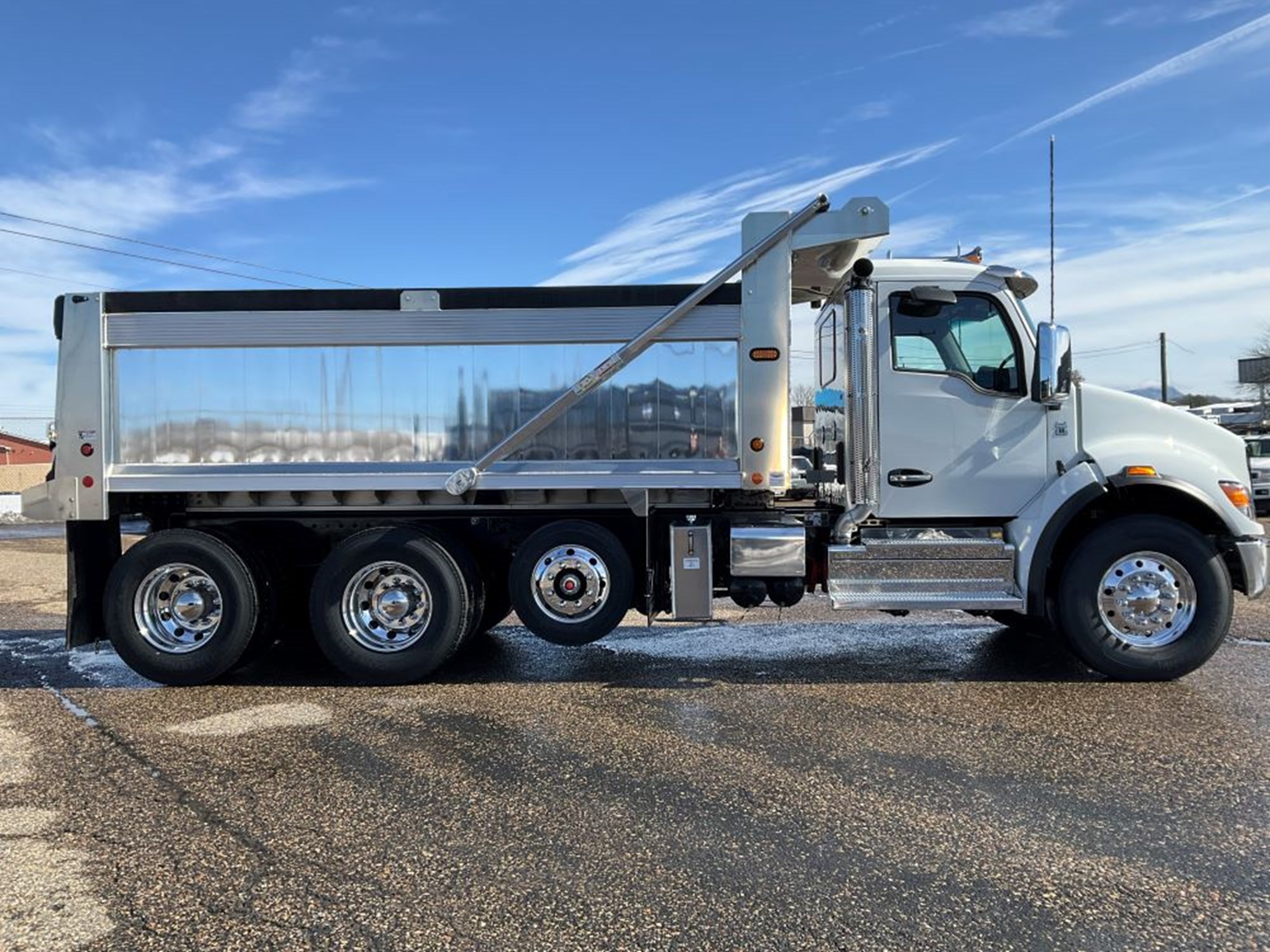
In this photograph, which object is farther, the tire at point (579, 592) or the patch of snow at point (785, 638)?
the patch of snow at point (785, 638)

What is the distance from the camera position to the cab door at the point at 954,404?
252 inches

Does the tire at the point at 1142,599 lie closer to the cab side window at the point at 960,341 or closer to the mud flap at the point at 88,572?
the cab side window at the point at 960,341

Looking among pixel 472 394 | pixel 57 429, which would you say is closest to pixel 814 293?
pixel 472 394

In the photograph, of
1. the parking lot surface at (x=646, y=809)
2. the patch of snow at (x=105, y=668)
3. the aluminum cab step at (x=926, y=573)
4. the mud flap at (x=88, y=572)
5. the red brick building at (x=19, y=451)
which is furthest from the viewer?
the red brick building at (x=19, y=451)

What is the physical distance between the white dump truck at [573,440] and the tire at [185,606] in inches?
0.7

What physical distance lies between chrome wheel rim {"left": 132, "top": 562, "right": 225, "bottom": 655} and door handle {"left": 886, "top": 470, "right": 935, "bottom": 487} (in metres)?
4.83

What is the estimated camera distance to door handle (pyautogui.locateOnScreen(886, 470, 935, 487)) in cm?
646

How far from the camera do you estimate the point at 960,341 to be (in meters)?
6.45

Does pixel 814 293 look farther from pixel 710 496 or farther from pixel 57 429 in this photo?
pixel 57 429

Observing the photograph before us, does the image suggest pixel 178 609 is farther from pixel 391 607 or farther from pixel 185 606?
pixel 391 607

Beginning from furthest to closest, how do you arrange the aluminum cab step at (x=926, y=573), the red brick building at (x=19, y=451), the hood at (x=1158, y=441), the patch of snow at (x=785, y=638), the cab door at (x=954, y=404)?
1. the red brick building at (x=19, y=451)
2. the patch of snow at (x=785, y=638)
3. the cab door at (x=954, y=404)
4. the aluminum cab step at (x=926, y=573)
5. the hood at (x=1158, y=441)

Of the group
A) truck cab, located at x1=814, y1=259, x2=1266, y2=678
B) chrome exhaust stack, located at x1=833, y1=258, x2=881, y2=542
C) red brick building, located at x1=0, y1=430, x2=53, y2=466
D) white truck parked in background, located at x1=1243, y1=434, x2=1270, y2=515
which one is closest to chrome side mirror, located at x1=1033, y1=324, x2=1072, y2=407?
truck cab, located at x1=814, y1=259, x2=1266, y2=678

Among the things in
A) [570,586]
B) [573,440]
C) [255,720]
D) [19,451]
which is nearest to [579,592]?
[570,586]

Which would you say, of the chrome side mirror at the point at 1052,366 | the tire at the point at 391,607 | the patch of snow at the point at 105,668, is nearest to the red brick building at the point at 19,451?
the patch of snow at the point at 105,668
